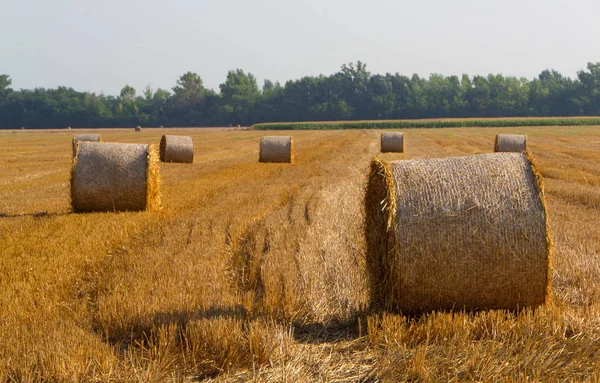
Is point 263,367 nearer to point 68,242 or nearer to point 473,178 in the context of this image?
point 473,178

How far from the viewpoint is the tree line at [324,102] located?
344ft

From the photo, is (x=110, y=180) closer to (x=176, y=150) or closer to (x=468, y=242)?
(x=468, y=242)

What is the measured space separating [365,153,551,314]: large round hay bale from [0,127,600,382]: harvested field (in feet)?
0.69

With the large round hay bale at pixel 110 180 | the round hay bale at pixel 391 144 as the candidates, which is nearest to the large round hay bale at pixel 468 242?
the large round hay bale at pixel 110 180

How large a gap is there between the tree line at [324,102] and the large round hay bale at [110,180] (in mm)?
99794

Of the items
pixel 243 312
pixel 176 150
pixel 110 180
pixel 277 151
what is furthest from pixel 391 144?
pixel 243 312

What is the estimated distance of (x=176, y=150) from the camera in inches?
883

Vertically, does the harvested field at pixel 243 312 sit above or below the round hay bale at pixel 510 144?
below

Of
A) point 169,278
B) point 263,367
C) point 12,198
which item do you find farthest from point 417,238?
point 12,198

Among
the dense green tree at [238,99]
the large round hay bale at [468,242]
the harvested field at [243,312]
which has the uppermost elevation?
the dense green tree at [238,99]

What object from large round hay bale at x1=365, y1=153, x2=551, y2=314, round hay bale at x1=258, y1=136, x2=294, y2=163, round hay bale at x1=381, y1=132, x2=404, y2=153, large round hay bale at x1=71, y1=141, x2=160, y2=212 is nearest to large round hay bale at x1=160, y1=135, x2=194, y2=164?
round hay bale at x1=258, y1=136, x2=294, y2=163

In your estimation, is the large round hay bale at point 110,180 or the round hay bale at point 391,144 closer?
the large round hay bale at point 110,180

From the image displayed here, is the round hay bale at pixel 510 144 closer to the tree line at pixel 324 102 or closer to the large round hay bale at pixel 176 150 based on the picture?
the large round hay bale at pixel 176 150

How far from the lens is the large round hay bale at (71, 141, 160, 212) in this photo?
431 inches
